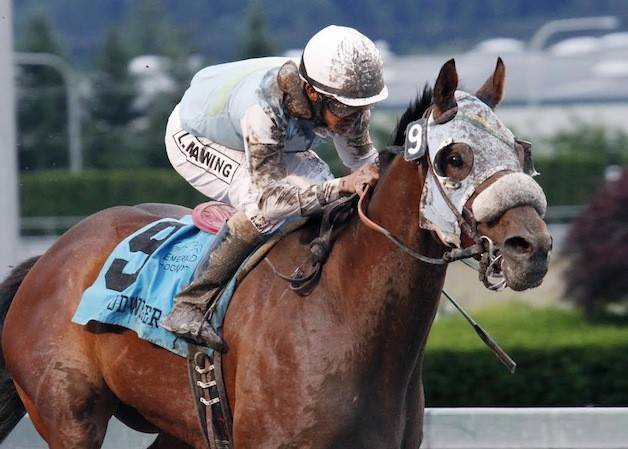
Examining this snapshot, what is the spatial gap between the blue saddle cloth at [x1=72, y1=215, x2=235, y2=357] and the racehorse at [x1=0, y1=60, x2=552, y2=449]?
9 cm

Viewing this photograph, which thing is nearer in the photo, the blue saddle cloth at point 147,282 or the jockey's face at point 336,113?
the jockey's face at point 336,113

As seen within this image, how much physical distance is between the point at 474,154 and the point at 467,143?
4 centimetres

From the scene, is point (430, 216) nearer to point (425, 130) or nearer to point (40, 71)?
point (425, 130)

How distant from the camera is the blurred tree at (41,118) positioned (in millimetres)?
26234

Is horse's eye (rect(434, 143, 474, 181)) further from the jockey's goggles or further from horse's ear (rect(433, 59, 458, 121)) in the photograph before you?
the jockey's goggles

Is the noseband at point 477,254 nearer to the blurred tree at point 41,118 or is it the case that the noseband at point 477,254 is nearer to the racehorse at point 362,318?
the racehorse at point 362,318

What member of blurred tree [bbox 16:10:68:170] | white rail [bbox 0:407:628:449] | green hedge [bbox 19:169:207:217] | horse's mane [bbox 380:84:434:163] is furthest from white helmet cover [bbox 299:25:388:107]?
blurred tree [bbox 16:10:68:170]

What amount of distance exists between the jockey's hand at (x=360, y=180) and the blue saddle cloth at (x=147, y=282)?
729 millimetres

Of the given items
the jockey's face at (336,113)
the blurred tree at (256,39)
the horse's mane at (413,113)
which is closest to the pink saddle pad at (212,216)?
the jockey's face at (336,113)

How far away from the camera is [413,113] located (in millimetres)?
3998

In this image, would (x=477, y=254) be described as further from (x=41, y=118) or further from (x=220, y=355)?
(x=41, y=118)

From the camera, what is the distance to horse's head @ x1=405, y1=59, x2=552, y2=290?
3.45 metres

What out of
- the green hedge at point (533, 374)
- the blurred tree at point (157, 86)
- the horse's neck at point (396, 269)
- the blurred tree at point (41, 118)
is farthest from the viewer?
the blurred tree at point (41, 118)

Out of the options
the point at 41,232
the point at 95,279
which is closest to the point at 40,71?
the point at 41,232
